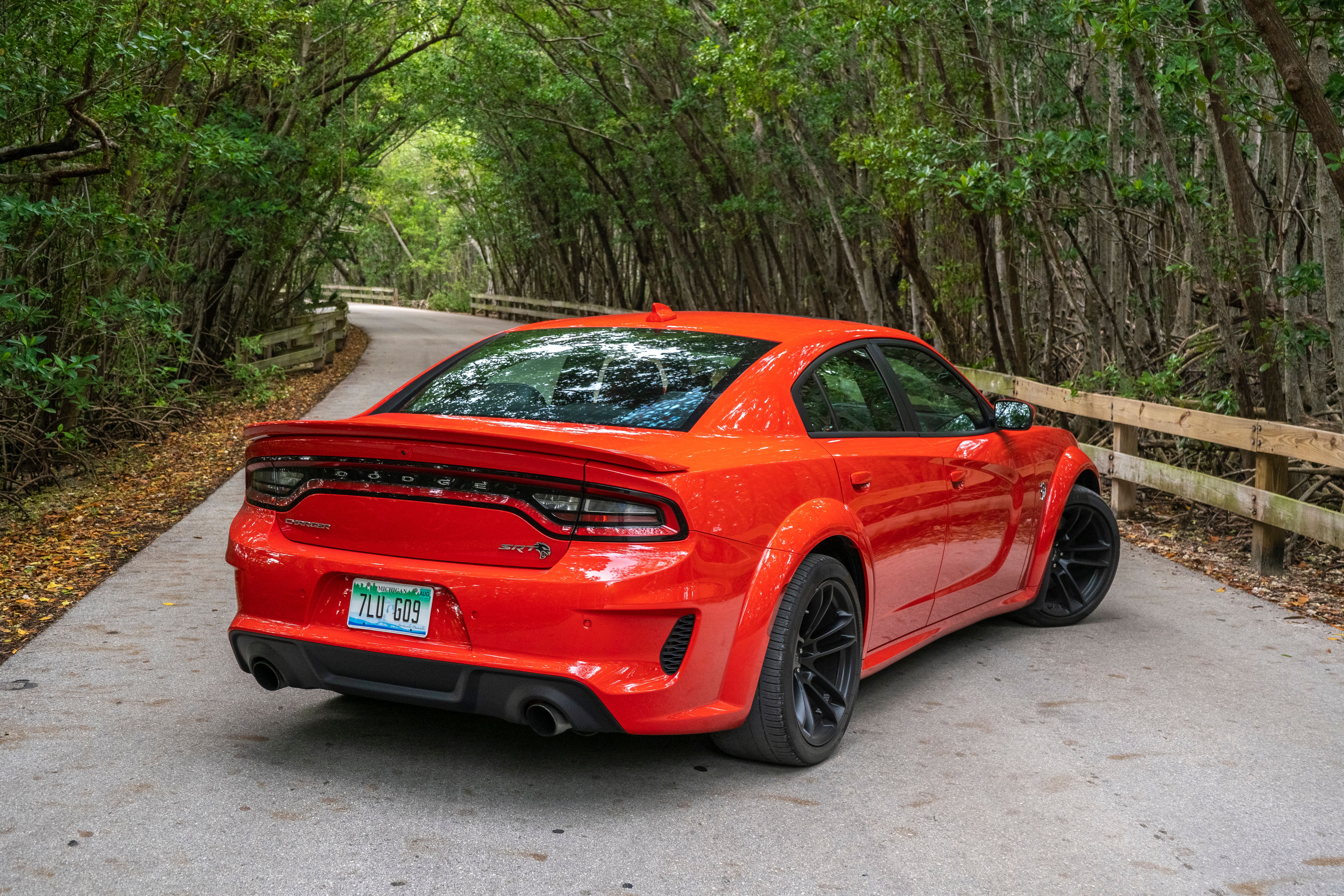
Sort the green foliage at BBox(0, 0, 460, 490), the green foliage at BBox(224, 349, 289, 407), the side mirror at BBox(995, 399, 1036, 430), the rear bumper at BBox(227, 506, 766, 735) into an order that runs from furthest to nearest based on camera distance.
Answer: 1. the green foliage at BBox(224, 349, 289, 407)
2. the green foliage at BBox(0, 0, 460, 490)
3. the side mirror at BBox(995, 399, 1036, 430)
4. the rear bumper at BBox(227, 506, 766, 735)

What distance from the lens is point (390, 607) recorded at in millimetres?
3822

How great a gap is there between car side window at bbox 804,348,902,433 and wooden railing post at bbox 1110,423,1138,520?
5.19m

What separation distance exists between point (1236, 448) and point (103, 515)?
8430 mm

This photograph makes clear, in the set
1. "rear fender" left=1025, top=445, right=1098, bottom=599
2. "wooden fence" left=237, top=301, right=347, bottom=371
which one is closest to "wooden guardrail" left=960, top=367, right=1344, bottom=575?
"rear fender" left=1025, top=445, right=1098, bottom=599

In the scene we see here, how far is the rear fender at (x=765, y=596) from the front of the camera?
3.88m

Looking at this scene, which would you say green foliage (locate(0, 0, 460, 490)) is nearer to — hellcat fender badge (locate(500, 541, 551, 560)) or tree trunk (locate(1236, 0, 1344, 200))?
hellcat fender badge (locate(500, 541, 551, 560))

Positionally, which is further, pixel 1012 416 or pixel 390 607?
pixel 1012 416

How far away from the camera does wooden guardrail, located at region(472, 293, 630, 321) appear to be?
119ft

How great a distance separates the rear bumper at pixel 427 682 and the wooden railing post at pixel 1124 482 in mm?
7096

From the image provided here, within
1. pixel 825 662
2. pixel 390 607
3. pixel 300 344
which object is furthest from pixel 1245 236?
pixel 300 344

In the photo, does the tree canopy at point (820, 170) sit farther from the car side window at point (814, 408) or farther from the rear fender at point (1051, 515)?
the car side window at point (814, 408)

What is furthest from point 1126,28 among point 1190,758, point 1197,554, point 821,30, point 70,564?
point 821,30

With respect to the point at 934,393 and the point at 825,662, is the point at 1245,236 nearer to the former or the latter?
the point at 934,393

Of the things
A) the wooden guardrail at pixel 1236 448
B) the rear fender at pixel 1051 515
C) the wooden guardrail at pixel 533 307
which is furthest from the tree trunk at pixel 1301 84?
the wooden guardrail at pixel 533 307
